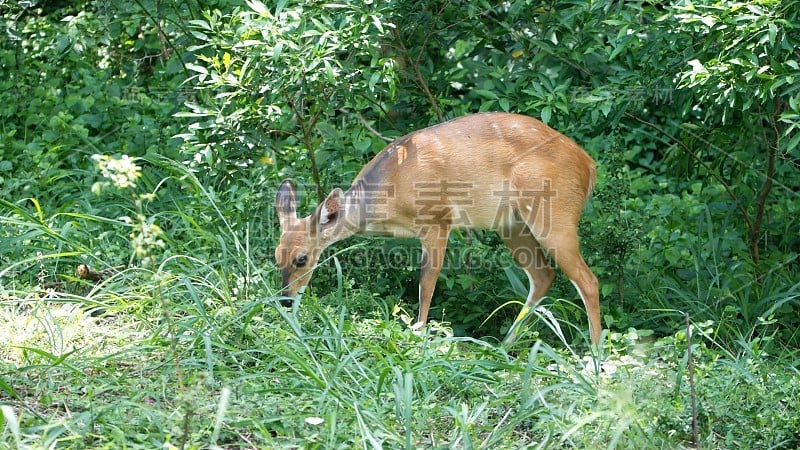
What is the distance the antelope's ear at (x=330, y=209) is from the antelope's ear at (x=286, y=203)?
220 mm

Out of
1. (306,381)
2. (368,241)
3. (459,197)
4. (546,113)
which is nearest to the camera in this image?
(306,381)

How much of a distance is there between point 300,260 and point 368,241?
0.80 metres

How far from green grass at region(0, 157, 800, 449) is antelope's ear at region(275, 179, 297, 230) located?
83 cm

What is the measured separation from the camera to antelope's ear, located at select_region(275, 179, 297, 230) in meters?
7.57

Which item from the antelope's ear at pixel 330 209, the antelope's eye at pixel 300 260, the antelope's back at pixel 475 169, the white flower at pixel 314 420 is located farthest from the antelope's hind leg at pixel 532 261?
the white flower at pixel 314 420

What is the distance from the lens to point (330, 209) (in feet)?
24.2

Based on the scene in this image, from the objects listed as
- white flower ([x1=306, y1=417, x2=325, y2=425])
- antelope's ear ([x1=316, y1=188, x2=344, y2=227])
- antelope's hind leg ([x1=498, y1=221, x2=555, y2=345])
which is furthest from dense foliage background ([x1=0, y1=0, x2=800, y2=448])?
antelope's ear ([x1=316, y1=188, x2=344, y2=227])

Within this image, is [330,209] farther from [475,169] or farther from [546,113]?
[546,113]

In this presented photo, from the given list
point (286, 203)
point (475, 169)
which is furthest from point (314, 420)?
point (475, 169)

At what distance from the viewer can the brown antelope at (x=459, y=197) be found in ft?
24.1

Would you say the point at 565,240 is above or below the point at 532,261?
above

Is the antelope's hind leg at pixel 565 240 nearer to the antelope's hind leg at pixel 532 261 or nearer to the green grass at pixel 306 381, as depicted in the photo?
the antelope's hind leg at pixel 532 261

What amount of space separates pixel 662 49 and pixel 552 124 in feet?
3.66

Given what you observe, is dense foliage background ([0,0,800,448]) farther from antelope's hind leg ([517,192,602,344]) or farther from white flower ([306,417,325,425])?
antelope's hind leg ([517,192,602,344])
